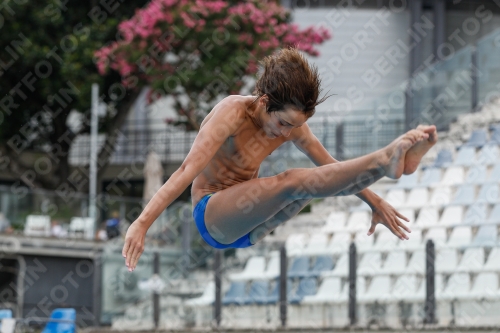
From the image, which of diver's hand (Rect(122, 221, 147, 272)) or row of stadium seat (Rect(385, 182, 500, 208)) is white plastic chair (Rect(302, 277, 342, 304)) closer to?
row of stadium seat (Rect(385, 182, 500, 208))

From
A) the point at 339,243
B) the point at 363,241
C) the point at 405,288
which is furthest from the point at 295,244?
the point at 405,288

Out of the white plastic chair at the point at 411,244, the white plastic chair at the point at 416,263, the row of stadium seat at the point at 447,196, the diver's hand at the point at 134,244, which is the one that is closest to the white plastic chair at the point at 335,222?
the row of stadium seat at the point at 447,196

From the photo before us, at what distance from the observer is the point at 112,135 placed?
23719mm

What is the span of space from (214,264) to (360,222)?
2.26 meters

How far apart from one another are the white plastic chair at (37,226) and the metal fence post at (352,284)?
7.08 metres

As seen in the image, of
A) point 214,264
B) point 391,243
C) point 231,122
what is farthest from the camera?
point 214,264

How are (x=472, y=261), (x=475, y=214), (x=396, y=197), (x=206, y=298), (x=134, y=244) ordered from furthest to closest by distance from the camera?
(x=396, y=197)
(x=206, y=298)
(x=475, y=214)
(x=472, y=261)
(x=134, y=244)

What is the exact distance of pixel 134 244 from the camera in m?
4.84

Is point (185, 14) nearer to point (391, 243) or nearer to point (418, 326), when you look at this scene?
point (391, 243)

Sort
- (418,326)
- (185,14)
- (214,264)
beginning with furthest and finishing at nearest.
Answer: (185,14) → (214,264) → (418,326)

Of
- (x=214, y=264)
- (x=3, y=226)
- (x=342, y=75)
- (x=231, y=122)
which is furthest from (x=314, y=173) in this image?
(x=342, y=75)

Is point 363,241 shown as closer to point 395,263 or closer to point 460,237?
point 395,263

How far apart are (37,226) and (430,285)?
8.49 m

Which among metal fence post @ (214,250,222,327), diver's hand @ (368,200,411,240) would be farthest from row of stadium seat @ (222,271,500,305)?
diver's hand @ (368,200,411,240)
